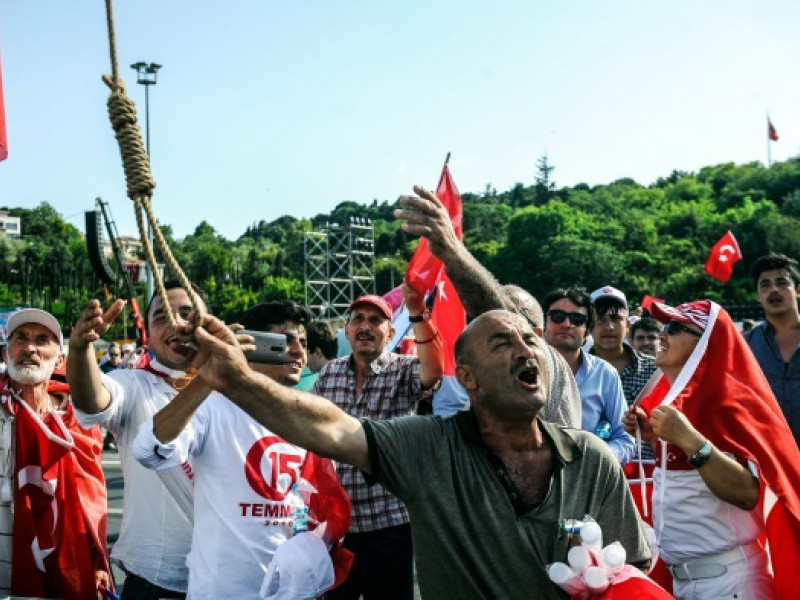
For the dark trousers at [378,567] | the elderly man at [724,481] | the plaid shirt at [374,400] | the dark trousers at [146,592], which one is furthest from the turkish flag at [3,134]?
the elderly man at [724,481]

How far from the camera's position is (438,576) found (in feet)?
7.85

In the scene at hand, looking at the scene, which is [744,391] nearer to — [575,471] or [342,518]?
[575,471]

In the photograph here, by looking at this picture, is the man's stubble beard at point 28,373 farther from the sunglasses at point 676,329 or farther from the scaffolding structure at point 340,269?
the scaffolding structure at point 340,269

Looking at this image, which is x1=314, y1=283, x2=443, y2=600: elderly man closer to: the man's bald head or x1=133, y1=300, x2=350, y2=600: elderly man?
x1=133, y1=300, x2=350, y2=600: elderly man

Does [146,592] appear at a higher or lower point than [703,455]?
lower

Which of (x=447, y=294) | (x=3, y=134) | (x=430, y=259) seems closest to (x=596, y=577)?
(x=3, y=134)

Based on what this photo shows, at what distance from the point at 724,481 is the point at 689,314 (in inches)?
28.9

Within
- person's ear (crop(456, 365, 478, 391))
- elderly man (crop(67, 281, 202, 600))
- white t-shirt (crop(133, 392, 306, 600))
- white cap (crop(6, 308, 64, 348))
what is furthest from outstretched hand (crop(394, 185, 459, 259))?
white cap (crop(6, 308, 64, 348))

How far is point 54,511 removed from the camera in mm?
3939

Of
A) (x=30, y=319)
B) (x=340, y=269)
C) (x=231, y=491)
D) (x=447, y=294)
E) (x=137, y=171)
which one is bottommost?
(x=231, y=491)

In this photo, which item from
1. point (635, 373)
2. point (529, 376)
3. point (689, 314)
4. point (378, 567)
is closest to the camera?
point (529, 376)

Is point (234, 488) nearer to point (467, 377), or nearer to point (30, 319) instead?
point (467, 377)

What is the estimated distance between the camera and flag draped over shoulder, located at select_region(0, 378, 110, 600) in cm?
382

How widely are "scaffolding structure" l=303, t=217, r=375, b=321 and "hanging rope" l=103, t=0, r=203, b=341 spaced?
7463 cm
